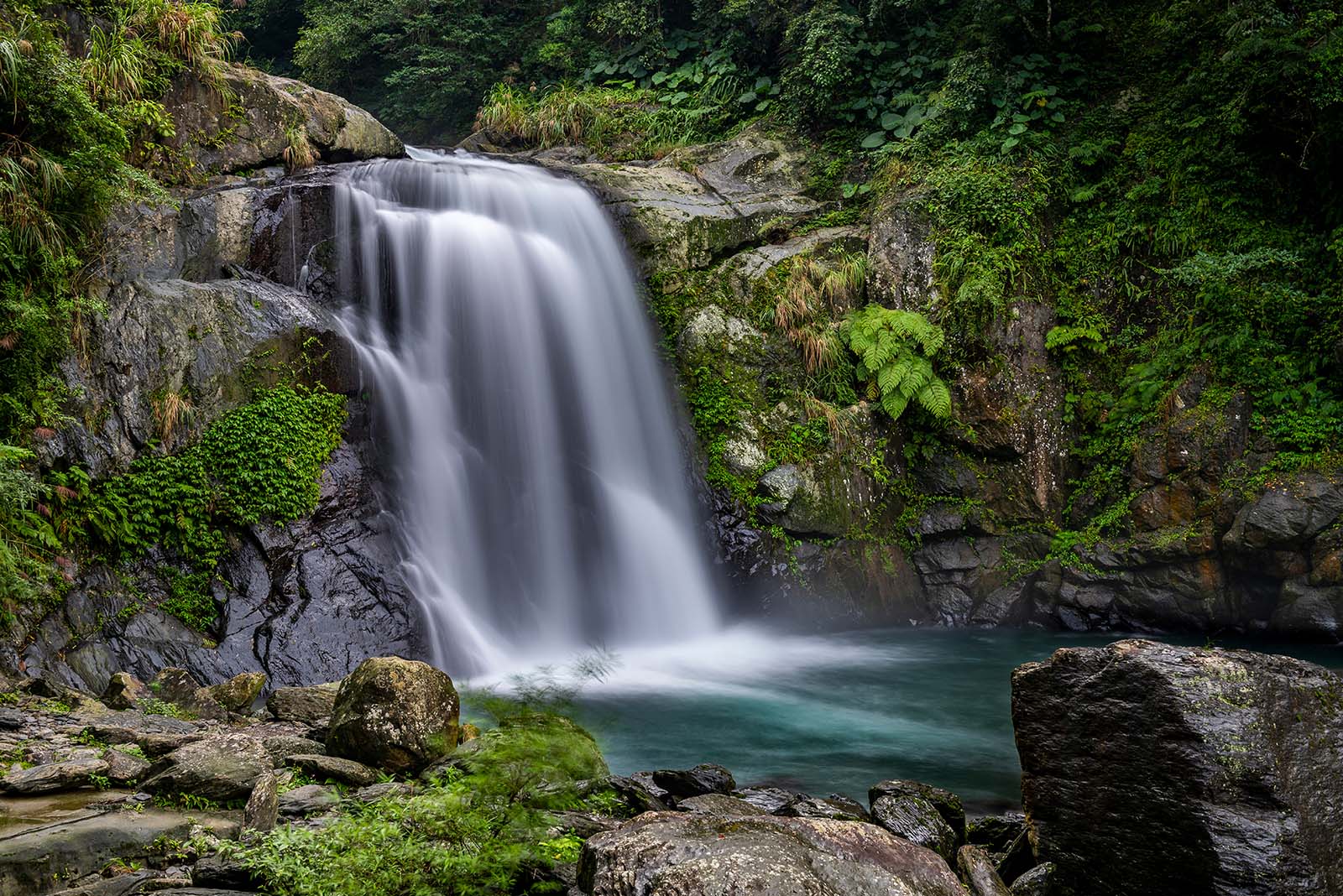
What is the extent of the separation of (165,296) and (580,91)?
38.6 ft

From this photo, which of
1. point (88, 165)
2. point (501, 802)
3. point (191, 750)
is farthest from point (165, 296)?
point (501, 802)

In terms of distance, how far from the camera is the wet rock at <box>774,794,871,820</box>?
196 inches

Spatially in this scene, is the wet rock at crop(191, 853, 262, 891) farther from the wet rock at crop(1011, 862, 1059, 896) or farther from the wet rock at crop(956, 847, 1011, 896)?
the wet rock at crop(1011, 862, 1059, 896)

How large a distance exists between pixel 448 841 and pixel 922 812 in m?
2.69

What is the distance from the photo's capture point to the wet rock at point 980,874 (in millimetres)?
3539

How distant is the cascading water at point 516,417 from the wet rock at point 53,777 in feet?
14.0

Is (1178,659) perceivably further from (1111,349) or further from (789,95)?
(789,95)

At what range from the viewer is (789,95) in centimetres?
1498

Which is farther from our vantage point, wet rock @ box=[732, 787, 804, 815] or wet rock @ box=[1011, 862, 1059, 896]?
wet rock @ box=[732, 787, 804, 815]

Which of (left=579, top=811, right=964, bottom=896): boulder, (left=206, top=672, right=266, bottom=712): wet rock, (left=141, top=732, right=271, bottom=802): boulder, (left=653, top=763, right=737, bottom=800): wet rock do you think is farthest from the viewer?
→ (left=206, top=672, right=266, bottom=712): wet rock

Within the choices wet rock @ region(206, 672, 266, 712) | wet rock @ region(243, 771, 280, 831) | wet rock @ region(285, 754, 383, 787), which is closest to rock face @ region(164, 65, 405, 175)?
wet rock @ region(206, 672, 266, 712)

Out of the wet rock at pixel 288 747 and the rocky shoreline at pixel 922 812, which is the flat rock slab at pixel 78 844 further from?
the wet rock at pixel 288 747

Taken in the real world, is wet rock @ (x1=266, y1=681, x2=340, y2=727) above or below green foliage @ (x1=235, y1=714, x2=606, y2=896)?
below

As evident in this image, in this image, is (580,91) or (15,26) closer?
(15,26)
